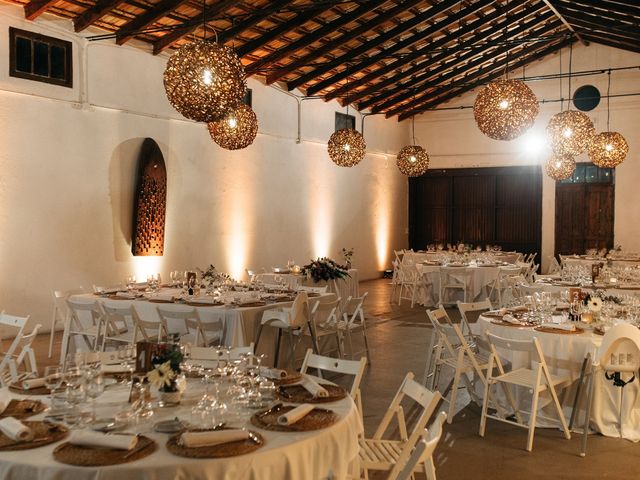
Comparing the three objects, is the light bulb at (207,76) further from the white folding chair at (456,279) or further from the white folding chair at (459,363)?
the white folding chair at (456,279)

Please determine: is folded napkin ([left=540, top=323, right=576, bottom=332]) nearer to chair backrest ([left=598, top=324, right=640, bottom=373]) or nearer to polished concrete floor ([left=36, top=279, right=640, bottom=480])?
chair backrest ([left=598, top=324, right=640, bottom=373])

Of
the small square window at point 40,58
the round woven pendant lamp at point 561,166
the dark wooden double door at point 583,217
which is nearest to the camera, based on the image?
the small square window at point 40,58

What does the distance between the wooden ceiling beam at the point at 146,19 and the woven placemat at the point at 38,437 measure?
7.35 metres

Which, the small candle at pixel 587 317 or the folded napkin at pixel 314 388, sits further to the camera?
the small candle at pixel 587 317

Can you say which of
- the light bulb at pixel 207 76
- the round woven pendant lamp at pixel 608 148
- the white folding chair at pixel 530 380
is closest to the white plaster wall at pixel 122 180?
the light bulb at pixel 207 76

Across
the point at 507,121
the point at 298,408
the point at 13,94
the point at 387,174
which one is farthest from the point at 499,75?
the point at 298,408

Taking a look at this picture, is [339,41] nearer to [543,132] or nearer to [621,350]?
[543,132]

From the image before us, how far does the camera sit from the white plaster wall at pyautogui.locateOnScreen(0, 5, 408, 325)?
879 centimetres

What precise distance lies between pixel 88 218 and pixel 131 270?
1115 millimetres

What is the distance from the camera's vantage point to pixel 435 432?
8.93 ft

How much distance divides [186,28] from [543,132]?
1041 cm

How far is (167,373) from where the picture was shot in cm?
300

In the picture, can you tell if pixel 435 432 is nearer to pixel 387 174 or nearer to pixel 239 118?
pixel 239 118

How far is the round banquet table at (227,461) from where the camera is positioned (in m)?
2.37
